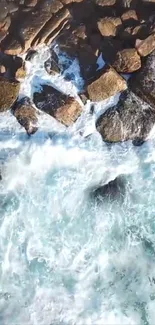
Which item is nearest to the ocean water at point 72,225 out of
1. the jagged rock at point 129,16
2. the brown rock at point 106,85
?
the brown rock at point 106,85

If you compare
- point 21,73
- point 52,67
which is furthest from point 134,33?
point 21,73

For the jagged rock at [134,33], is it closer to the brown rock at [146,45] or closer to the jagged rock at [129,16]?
the brown rock at [146,45]

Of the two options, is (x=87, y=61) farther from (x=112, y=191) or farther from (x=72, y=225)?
(x=72, y=225)

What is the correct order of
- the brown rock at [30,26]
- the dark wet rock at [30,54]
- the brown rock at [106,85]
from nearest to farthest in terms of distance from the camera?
the brown rock at [106,85], the brown rock at [30,26], the dark wet rock at [30,54]

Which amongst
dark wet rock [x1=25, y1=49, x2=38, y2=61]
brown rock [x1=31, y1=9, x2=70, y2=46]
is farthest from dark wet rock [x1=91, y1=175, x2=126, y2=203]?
brown rock [x1=31, y1=9, x2=70, y2=46]

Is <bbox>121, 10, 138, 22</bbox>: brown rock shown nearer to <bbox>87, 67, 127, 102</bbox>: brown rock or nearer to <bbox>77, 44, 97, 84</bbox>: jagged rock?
<bbox>77, 44, 97, 84</bbox>: jagged rock

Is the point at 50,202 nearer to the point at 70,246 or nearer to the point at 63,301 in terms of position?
the point at 70,246
